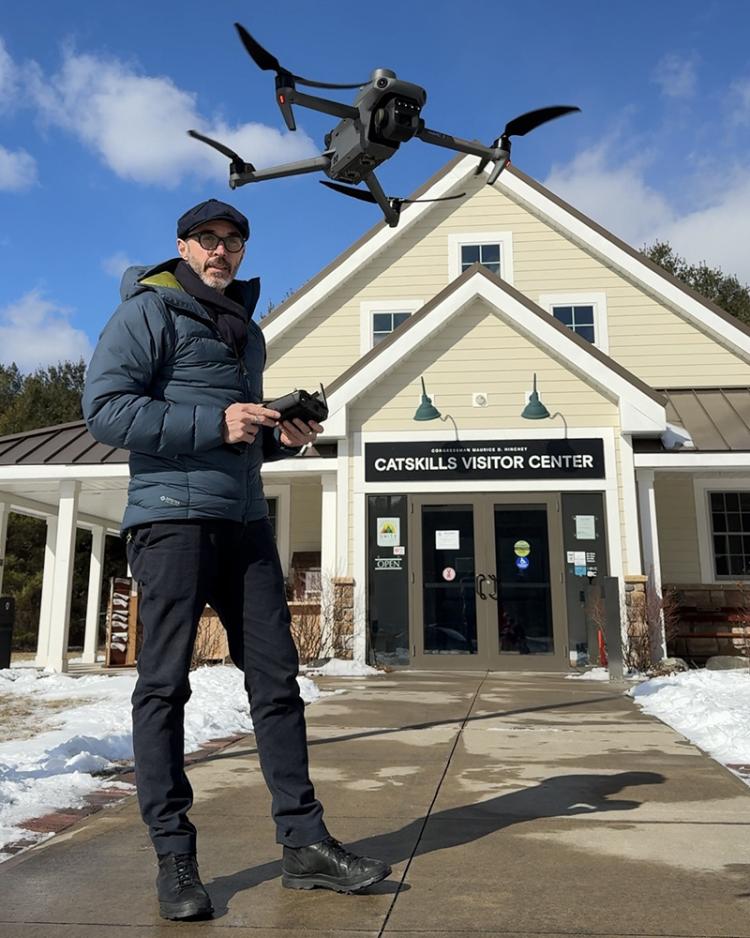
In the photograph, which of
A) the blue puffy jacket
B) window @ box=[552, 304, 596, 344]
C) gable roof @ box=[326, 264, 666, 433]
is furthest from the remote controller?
window @ box=[552, 304, 596, 344]

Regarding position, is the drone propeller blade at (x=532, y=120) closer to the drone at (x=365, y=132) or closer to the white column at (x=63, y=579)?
the drone at (x=365, y=132)

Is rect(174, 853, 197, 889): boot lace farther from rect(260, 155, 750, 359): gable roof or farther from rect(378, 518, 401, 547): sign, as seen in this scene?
rect(260, 155, 750, 359): gable roof

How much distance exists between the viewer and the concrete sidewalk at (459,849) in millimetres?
2301

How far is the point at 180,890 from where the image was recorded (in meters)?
2.33

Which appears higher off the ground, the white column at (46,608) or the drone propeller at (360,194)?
the drone propeller at (360,194)

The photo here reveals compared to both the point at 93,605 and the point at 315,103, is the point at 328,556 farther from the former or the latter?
the point at 315,103

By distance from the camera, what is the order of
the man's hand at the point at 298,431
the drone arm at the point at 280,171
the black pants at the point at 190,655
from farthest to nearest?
the drone arm at the point at 280,171, the man's hand at the point at 298,431, the black pants at the point at 190,655

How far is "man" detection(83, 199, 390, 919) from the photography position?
2.52m

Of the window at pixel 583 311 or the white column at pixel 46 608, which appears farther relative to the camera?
the window at pixel 583 311

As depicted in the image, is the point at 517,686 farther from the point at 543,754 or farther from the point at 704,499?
the point at 704,499

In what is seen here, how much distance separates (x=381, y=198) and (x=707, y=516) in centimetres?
1011

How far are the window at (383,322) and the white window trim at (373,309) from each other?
58 millimetres

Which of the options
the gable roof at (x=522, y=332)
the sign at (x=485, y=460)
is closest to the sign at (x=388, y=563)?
the sign at (x=485, y=460)

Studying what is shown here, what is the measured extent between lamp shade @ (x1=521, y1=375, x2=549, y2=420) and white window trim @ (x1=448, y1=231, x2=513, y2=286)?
3.95 m
